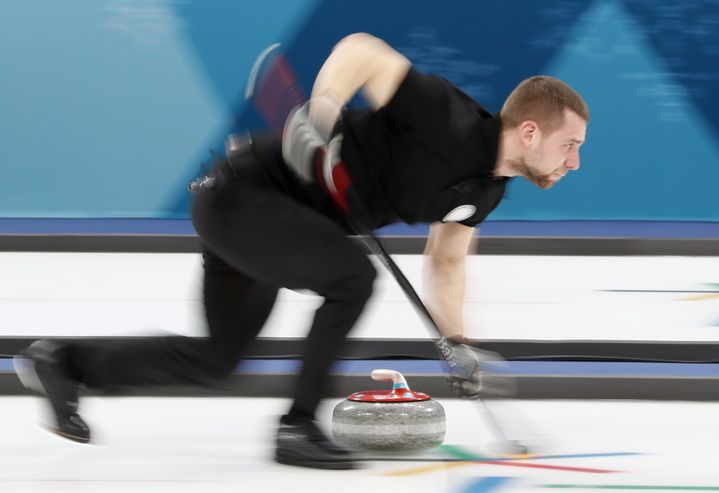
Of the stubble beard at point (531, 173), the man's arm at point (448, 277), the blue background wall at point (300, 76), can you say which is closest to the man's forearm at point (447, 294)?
the man's arm at point (448, 277)

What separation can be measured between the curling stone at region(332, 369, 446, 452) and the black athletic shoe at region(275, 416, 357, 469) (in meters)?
0.09

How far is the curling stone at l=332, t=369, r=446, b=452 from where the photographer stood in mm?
2338

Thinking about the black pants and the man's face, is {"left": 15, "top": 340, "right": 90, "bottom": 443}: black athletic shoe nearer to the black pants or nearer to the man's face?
the black pants

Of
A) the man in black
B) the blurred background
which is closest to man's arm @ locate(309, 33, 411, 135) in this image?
the man in black

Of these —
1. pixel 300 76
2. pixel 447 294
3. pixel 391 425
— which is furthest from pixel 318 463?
pixel 300 76

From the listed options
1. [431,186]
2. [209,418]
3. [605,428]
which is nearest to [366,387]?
[209,418]

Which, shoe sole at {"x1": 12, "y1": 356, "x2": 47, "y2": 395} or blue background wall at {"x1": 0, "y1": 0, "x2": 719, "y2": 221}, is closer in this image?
shoe sole at {"x1": 12, "y1": 356, "x2": 47, "y2": 395}

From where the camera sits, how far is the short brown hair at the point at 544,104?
7.38 feet

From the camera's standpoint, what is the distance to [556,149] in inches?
89.6

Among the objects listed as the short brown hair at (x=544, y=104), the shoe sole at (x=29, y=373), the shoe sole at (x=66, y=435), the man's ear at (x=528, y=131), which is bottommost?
the shoe sole at (x=66, y=435)

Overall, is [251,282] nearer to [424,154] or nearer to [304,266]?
[304,266]

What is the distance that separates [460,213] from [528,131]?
8.4 inches

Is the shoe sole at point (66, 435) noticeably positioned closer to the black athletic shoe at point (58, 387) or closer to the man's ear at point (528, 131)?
the black athletic shoe at point (58, 387)

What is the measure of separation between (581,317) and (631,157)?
273cm
